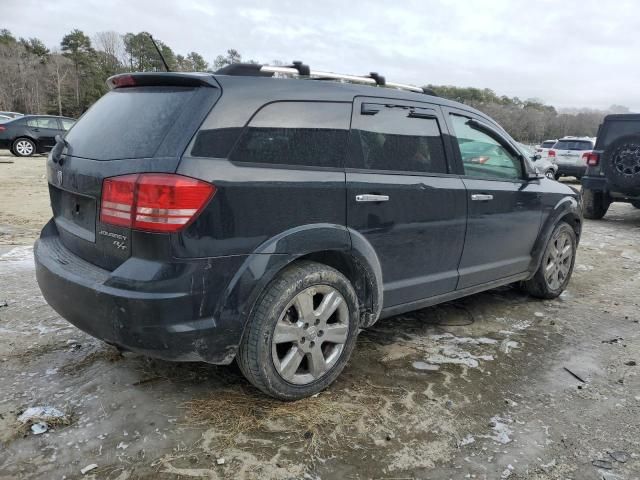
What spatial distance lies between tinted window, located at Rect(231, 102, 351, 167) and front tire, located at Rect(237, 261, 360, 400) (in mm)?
580

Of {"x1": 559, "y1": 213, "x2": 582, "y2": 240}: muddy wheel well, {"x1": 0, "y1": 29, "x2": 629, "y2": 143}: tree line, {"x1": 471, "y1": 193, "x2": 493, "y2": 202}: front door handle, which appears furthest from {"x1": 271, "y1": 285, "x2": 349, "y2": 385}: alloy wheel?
{"x1": 0, "y1": 29, "x2": 629, "y2": 143}: tree line

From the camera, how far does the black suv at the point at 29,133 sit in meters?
16.6

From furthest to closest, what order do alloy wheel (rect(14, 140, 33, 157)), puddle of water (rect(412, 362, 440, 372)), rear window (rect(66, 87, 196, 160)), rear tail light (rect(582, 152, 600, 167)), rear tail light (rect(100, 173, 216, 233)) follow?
alloy wheel (rect(14, 140, 33, 157)) → rear tail light (rect(582, 152, 600, 167)) → puddle of water (rect(412, 362, 440, 372)) → rear window (rect(66, 87, 196, 160)) → rear tail light (rect(100, 173, 216, 233))

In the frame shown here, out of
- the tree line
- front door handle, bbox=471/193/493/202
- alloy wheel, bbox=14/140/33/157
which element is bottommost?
front door handle, bbox=471/193/493/202

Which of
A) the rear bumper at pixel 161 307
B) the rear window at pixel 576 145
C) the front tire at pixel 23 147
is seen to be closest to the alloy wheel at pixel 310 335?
the rear bumper at pixel 161 307

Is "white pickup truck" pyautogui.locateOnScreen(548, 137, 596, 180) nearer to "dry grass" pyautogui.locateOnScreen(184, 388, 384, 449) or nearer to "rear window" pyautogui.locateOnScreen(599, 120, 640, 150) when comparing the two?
"rear window" pyautogui.locateOnScreen(599, 120, 640, 150)

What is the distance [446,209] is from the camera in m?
3.38

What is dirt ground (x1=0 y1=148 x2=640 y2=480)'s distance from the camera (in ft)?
7.41

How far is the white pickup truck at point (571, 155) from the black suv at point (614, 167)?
8221mm

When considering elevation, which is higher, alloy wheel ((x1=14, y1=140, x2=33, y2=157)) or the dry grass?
alloy wheel ((x1=14, y1=140, x2=33, y2=157))

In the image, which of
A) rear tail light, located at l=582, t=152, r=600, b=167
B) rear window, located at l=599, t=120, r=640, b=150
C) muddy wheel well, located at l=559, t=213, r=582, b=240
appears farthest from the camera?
rear tail light, located at l=582, t=152, r=600, b=167

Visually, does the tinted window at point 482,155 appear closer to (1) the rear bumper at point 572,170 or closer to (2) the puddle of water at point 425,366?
(2) the puddle of water at point 425,366

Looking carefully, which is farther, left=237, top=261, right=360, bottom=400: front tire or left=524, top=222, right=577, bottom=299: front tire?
left=524, top=222, right=577, bottom=299: front tire

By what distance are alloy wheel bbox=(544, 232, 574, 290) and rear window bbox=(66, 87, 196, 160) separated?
357 cm
